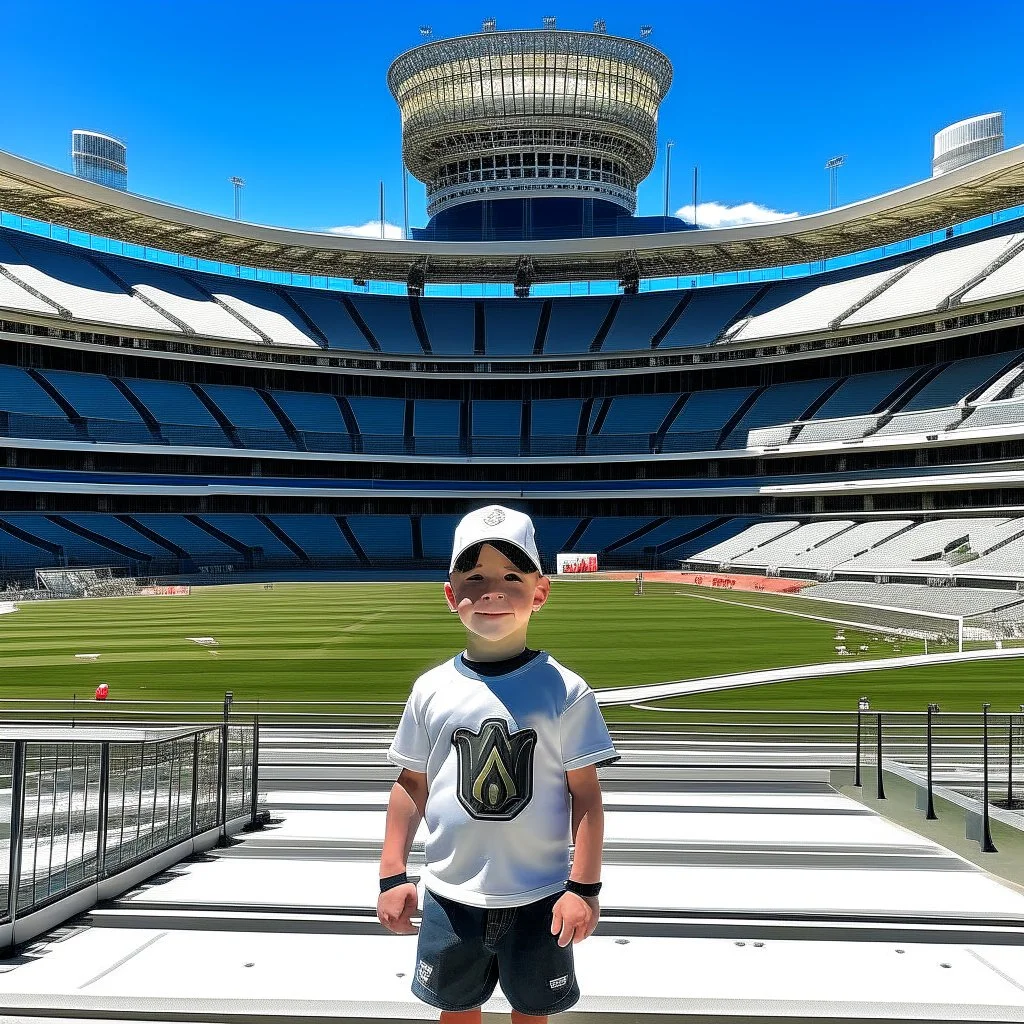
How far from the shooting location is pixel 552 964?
313 centimetres

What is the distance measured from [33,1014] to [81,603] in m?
39.6

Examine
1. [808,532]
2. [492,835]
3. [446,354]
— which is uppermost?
[446,354]

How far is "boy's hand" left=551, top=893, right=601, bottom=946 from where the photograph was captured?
306 centimetres

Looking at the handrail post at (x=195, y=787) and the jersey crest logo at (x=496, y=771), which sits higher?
the jersey crest logo at (x=496, y=771)

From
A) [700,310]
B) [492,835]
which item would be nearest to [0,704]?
[492,835]

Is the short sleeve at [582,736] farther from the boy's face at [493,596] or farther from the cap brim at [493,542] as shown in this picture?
the cap brim at [493,542]

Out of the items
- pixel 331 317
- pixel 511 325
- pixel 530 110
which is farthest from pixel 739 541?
pixel 530 110

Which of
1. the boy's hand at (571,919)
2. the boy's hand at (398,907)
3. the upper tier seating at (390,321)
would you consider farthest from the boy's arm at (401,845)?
the upper tier seating at (390,321)

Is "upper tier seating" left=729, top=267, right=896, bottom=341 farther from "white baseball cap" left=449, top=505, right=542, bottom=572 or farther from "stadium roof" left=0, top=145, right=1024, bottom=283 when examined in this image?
"white baseball cap" left=449, top=505, right=542, bottom=572

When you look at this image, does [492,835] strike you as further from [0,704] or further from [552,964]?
[0,704]

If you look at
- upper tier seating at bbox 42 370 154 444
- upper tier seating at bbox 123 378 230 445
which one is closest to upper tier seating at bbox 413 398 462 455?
upper tier seating at bbox 123 378 230 445

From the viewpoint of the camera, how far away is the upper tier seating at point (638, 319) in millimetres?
68500

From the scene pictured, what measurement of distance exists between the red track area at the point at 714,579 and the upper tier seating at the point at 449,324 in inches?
903

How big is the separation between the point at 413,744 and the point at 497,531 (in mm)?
880
